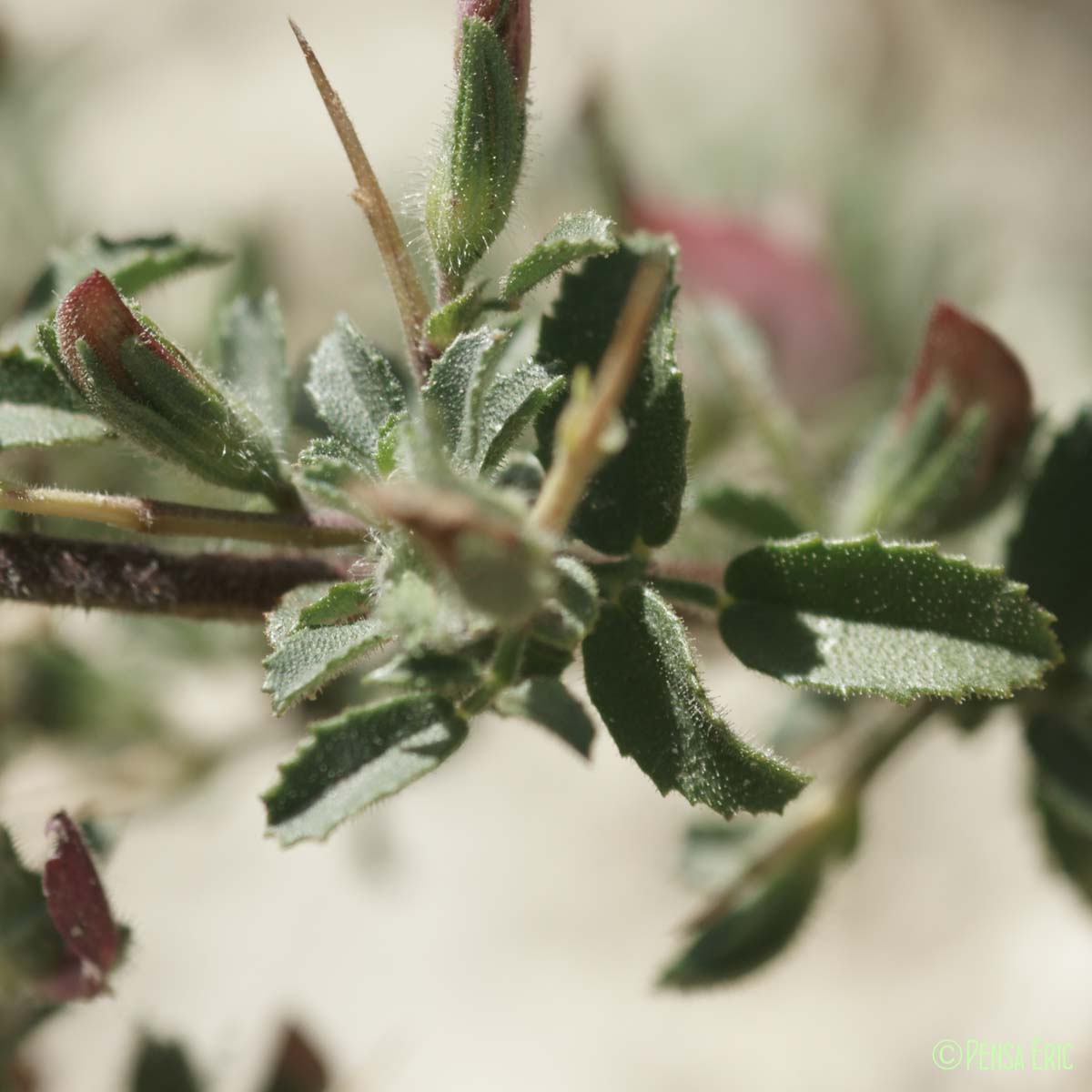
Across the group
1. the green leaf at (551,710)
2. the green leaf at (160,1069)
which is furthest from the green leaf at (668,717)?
the green leaf at (160,1069)

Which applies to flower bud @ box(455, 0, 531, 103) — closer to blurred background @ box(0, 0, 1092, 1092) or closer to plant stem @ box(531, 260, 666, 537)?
plant stem @ box(531, 260, 666, 537)

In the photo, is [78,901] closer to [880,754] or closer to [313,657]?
[313,657]

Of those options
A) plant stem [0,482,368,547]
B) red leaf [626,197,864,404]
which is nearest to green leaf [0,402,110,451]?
plant stem [0,482,368,547]

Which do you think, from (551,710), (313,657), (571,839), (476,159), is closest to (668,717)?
(551,710)

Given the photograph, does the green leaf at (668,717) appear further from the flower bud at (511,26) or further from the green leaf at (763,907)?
the green leaf at (763,907)

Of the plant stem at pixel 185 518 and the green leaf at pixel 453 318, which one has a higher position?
the green leaf at pixel 453 318

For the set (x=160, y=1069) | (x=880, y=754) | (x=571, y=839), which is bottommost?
(x=571, y=839)
